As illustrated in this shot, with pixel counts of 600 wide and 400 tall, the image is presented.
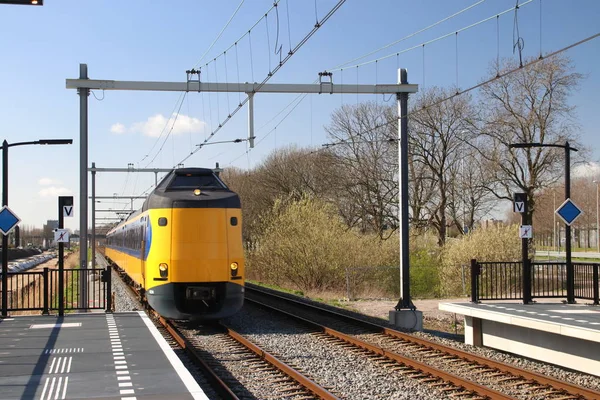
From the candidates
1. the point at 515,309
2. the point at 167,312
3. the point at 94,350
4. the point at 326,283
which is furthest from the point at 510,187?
the point at 94,350

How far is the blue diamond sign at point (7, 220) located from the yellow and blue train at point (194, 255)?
3779mm

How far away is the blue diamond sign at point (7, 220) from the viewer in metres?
17.8

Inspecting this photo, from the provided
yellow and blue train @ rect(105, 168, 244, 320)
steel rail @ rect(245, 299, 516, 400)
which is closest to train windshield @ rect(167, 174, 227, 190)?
yellow and blue train @ rect(105, 168, 244, 320)

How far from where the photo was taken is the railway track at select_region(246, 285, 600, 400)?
10117mm

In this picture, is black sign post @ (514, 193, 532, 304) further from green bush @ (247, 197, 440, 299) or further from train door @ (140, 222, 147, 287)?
green bush @ (247, 197, 440, 299)

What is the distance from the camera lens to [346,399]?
9734mm

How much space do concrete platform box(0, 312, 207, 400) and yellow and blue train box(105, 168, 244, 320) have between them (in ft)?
3.30

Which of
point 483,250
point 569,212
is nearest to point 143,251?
point 569,212

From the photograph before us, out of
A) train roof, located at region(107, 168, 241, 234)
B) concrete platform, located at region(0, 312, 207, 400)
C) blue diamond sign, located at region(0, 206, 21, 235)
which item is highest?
train roof, located at region(107, 168, 241, 234)

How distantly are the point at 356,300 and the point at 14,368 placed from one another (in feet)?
61.1

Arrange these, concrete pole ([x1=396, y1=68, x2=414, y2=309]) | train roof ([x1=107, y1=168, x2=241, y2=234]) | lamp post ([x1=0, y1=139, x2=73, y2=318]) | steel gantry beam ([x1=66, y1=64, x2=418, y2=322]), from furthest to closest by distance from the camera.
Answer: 1. steel gantry beam ([x1=66, y1=64, x2=418, y2=322])
2. concrete pole ([x1=396, y1=68, x2=414, y2=309])
3. lamp post ([x1=0, y1=139, x2=73, y2=318])
4. train roof ([x1=107, y1=168, x2=241, y2=234])

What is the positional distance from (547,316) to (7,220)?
42.5 ft

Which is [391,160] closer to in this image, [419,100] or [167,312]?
[419,100]

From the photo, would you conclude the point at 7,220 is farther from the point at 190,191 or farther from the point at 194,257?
the point at 194,257
